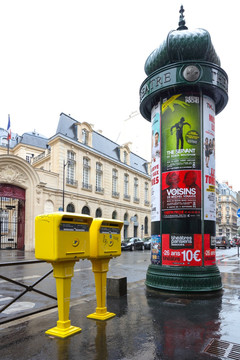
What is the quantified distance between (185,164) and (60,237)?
4107 mm

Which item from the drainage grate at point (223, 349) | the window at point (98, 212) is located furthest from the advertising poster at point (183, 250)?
the window at point (98, 212)

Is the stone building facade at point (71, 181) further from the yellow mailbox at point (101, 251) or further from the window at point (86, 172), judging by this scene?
the yellow mailbox at point (101, 251)

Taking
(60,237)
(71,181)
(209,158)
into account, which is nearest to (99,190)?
(71,181)

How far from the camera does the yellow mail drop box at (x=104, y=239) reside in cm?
474

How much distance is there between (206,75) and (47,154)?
103 feet

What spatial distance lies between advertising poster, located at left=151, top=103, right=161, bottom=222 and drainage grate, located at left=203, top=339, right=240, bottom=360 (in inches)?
150

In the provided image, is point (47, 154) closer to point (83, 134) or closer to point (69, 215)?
point (83, 134)

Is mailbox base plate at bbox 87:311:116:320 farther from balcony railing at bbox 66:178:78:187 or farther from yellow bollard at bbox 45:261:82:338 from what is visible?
balcony railing at bbox 66:178:78:187

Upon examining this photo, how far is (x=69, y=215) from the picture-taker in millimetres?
4055

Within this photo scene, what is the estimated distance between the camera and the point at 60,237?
3.95 metres

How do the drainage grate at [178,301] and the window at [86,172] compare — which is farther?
the window at [86,172]

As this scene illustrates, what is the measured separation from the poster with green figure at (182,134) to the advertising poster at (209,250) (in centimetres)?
167

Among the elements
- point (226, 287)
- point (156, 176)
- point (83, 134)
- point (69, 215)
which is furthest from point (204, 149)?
point (83, 134)

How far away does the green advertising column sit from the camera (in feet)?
22.6
